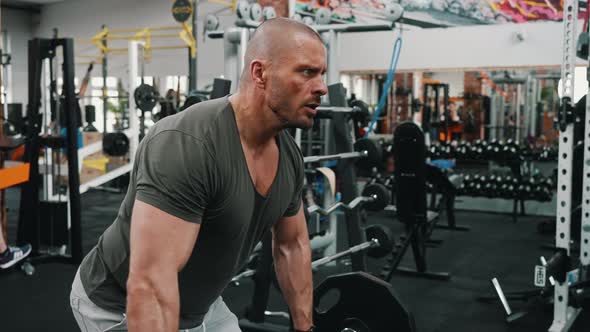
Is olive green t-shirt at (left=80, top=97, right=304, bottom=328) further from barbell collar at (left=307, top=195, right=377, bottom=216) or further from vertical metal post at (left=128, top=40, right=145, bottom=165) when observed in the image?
vertical metal post at (left=128, top=40, right=145, bottom=165)

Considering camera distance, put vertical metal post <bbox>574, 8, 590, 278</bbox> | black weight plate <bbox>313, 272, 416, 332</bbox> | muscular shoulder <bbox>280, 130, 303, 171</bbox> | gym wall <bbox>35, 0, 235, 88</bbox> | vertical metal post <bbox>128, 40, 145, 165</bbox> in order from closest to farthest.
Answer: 1. muscular shoulder <bbox>280, 130, 303, 171</bbox>
2. black weight plate <bbox>313, 272, 416, 332</bbox>
3. vertical metal post <bbox>574, 8, 590, 278</bbox>
4. vertical metal post <bbox>128, 40, 145, 165</bbox>
5. gym wall <bbox>35, 0, 235, 88</bbox>

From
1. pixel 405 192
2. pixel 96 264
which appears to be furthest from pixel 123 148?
pixel 96 264

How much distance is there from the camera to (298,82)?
1.11 meters

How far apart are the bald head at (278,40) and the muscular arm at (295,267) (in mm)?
438

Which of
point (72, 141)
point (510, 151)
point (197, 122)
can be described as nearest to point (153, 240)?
point (197, 122)

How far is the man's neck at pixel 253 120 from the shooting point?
3.83ft

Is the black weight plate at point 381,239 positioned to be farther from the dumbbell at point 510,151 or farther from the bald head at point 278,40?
the dumbbell at point 510,151

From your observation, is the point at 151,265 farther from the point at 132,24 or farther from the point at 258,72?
the point at 132,24

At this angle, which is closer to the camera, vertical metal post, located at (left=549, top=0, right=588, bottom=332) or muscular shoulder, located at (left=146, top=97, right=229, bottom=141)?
muscular shoulder, located at (left=146, top=97, right=229, bottom=141)

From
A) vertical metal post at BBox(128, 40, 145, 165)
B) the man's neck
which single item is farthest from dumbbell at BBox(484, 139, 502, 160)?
the man's neck

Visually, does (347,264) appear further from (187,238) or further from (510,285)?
(187,238)

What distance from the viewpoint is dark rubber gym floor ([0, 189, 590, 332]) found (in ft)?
10.5

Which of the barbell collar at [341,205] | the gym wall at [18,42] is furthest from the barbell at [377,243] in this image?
the gym wall at [18,42]

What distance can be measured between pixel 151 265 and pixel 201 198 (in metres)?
0.14
